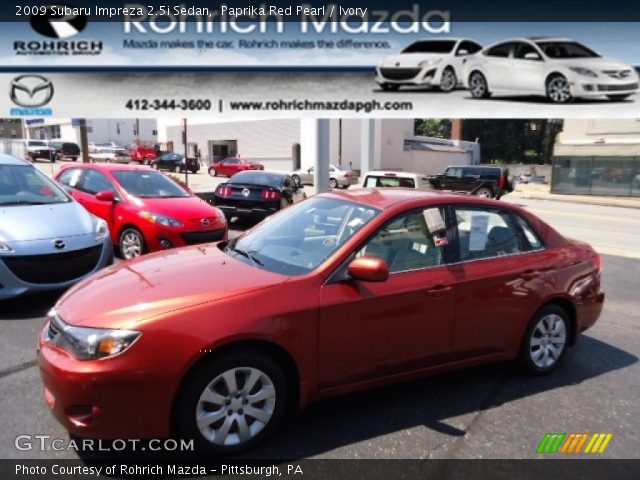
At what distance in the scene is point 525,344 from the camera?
13.0 feet

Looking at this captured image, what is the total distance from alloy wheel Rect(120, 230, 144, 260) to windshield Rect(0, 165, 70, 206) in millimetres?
1282

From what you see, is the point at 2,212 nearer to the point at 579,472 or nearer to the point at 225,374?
the point at 225,374

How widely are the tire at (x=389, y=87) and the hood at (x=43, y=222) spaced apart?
12.2 meters

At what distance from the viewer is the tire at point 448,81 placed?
50.7 ft

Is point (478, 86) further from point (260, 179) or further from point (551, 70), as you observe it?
point (260, 179)

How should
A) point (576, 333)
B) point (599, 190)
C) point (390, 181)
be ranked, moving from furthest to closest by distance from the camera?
point (599, 190) → point (390, 181) → point (576, 333)

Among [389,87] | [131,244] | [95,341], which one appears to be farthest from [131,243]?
[389,87]

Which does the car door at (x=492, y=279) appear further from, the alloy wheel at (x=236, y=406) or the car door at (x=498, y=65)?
the car door at (x=498, y=65)

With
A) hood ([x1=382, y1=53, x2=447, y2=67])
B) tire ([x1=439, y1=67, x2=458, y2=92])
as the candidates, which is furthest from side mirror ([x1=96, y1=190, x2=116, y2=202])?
tire ([x1=439, y1=67, x2=458, y2=92])

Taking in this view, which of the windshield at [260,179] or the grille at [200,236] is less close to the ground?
the windshield at [260,179]

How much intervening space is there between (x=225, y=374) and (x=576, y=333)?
3143mm

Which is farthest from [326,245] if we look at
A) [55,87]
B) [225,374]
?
[55,87]

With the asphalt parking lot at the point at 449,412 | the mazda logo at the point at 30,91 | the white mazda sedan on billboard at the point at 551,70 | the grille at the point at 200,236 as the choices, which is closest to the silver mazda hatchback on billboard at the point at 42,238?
the asphalt parking lot at the point at 449,412

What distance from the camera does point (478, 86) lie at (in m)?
15.5
